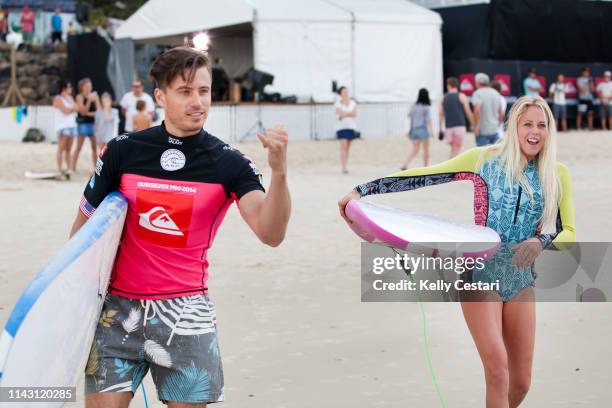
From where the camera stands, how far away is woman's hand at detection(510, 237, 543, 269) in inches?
180

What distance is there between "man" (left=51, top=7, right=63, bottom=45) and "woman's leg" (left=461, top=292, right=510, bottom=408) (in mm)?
30041

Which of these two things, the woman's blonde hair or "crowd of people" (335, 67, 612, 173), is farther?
"crowd of people" (335, 67, 612, 173)

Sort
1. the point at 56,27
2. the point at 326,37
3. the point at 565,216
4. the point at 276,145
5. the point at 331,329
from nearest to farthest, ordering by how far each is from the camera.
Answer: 1. the point at 276,145
2. the point at 565,216
3. the point at 331,329
4. the point at 326,37
5. the point at 56,27

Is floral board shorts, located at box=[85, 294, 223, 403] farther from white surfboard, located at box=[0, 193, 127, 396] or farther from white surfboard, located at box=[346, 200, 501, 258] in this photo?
white surfboard, located at box=[346, 200, 501, 258]

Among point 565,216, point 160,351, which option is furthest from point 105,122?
point 160,351

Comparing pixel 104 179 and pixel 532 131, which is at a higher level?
pixel 532 131

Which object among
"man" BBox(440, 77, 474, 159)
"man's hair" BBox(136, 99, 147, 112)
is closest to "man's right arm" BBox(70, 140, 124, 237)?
"man's hair" BBox(136, 99, 147, 112)

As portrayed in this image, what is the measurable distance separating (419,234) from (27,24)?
31311 mm

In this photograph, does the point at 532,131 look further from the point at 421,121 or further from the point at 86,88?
the point at 86,88

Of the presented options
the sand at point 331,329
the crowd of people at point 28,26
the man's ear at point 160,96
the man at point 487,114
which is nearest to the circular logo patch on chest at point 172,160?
the man's ear at point 160,96

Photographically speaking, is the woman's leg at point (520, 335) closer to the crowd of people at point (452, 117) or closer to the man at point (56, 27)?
the crowd of people at point (452, 117)

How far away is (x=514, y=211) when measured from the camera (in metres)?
4.66

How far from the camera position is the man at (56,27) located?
3262cm

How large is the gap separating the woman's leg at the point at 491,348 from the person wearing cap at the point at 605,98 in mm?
27281
